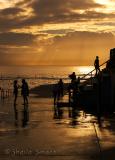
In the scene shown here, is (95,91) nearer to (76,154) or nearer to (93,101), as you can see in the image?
(93,101)

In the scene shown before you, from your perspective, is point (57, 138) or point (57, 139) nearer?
point (57, 139)

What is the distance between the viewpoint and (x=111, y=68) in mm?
27625

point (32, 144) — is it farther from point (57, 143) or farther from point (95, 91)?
point (95, 91)

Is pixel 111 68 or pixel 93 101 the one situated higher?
pixel 111 68

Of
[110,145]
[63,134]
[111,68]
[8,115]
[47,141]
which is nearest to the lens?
[110,145]

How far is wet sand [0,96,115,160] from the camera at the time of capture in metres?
12.9

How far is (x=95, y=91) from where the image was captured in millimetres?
29344

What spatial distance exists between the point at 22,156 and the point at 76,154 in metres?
1.43

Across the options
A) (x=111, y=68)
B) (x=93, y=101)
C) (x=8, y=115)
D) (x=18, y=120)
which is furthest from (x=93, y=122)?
(x=93, y=101)

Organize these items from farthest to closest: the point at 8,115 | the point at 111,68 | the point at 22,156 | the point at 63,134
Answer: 1. the point at 111,68
2. the point at 8,115
3. the point at 63,134
4. the point at 22,156

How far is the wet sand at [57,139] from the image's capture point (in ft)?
42.3

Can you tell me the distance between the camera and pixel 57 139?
1560 cm

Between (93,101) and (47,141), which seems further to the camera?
(93,101)

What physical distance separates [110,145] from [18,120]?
8.34 metres
